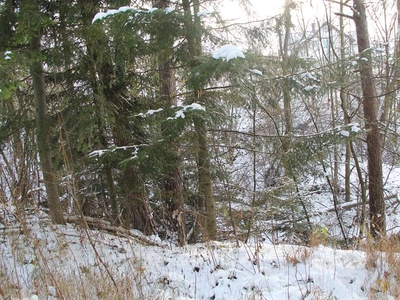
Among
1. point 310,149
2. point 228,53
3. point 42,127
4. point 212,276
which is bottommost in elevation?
point 212,276

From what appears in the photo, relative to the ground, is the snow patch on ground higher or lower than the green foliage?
lower

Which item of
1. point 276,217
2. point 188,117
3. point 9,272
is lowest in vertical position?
point 276,217

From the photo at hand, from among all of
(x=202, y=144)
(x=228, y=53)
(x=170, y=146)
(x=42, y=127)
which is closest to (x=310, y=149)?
(x=202, y=144)

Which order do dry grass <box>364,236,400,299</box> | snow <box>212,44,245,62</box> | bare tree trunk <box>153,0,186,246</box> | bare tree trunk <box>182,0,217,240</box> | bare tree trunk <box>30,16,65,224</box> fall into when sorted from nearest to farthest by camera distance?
dry grass <box>364,236,400,299</box> < snow <box>212,44,245,62</box> < bare tree trunk <box>182,0,217,240</box> < bare tree trunk <box>30,16,65,224</box> < bare tree trunk <box>153,0,186,246</box>

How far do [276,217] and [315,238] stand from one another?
15.5 ft

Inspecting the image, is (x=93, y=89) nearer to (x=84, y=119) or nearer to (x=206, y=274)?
(x=84, y=119)

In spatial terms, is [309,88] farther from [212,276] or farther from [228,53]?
[212,276]

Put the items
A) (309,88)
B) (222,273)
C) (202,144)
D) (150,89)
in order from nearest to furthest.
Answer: (222,273) → (309,88) → (202,144) → (150,89)

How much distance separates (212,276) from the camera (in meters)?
3.47

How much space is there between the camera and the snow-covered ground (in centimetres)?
283

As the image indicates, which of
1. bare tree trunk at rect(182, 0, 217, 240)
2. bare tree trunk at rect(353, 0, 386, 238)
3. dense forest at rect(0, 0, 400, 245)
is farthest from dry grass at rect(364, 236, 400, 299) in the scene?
bare tree trunk at rect(353, 0, 386, 238)

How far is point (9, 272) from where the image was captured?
3.59m

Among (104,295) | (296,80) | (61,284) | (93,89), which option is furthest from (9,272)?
(296,80)

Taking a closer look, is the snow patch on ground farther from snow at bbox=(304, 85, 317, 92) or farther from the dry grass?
snow at bbox=(304, 85, 317, 92)
